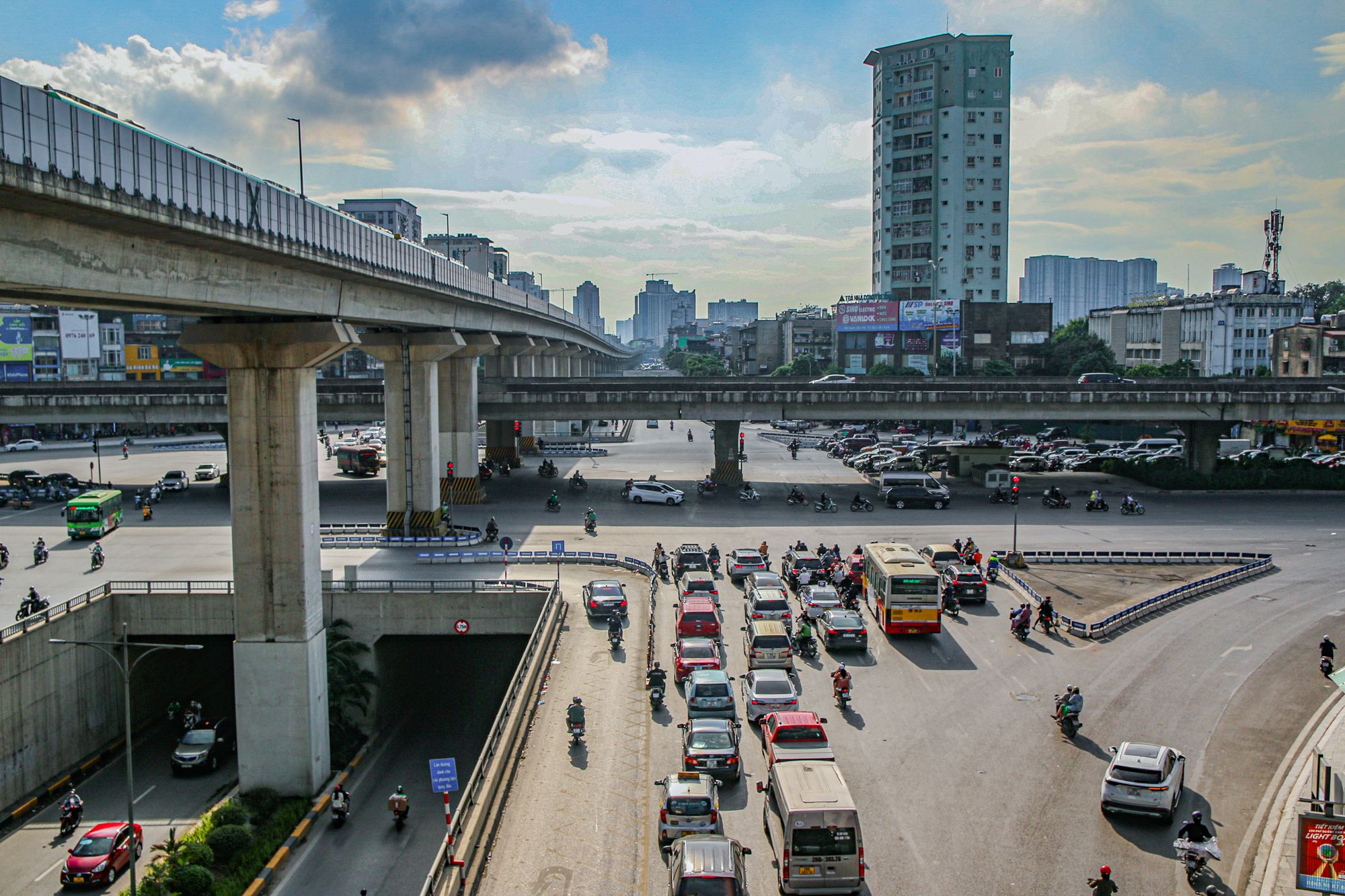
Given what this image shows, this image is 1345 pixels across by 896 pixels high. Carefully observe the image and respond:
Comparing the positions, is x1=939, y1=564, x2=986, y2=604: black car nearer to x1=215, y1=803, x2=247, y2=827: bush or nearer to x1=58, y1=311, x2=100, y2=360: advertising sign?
x1=215, y1=803, x2=247, y2=827: bush

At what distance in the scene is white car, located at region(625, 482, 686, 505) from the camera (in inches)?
2325

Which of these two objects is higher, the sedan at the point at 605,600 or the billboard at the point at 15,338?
the billboard at the point at 15,338

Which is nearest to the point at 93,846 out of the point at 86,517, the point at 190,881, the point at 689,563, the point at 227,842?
the point at 227,842

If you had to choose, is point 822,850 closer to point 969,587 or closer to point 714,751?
point 714,751

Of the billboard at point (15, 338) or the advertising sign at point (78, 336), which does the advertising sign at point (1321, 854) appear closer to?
the billboard at point (15, 338)

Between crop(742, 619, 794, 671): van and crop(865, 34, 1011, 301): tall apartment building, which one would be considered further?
crop(865, 34, 1011, 301): tall apartment building

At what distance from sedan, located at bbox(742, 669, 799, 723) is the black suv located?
14.6 meters

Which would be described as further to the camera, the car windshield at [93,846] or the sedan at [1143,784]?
the car windshield at [93,846]

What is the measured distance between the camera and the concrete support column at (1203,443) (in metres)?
64.1

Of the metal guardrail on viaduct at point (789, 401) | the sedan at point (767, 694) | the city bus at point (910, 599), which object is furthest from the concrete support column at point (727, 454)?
the sedan at point (767, 694)

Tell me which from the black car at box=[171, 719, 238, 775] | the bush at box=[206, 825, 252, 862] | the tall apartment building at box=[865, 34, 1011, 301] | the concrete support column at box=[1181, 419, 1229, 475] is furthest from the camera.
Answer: the tall apartment building at box=[865, 34, 1011, 301]

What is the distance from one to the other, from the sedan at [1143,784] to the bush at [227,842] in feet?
67.5

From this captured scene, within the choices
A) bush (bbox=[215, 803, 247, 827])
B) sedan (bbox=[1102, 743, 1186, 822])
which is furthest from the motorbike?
bush (bbox=[215, 803, 247, 827])

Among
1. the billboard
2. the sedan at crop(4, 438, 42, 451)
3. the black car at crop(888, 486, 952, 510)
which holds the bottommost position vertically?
the black car at crop(888, 486, 952, 510)
